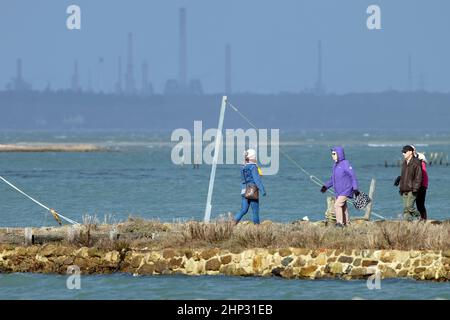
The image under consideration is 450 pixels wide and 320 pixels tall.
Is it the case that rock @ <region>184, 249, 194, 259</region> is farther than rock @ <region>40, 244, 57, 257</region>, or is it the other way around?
rock @ <region>40, 244, 57, 257</region>

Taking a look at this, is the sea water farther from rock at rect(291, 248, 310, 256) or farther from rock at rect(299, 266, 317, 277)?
rock at rect(291, 248, 310, 256)

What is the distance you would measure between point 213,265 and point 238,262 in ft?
1.56

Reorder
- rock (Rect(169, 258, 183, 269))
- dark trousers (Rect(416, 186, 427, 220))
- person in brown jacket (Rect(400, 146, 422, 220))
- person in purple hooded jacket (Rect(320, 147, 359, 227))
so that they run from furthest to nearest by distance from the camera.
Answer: dark trousers (Rect(416, 186, 427, 220))
person in brown jacket (Rect(400, 146, 422, 220))
person in purple hooded jacket (Rect(320, 147, 359, 227))
rock (Rect(169, 258, 183, 269))

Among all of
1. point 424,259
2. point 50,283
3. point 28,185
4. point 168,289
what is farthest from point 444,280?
point 28,185

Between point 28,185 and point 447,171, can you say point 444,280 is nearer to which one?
point 28,185

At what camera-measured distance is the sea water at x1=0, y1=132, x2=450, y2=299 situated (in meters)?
23.5

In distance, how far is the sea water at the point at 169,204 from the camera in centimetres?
2345

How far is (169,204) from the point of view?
59406mm

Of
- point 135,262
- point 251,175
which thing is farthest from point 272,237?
point 135,262

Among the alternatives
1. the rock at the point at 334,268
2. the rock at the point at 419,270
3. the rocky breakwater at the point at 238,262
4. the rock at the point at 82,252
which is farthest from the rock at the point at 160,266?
the rock at the point at 419,270

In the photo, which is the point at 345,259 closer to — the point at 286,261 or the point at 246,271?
the point at 286,261

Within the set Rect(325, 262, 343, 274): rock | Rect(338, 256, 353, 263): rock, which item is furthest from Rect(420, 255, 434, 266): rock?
Rect(325, 262, 343, 274): rock

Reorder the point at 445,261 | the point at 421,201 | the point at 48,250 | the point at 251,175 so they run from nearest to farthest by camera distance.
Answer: the point at 445,261
the point at 48,250
the point at 251,175
the point at 421,201
